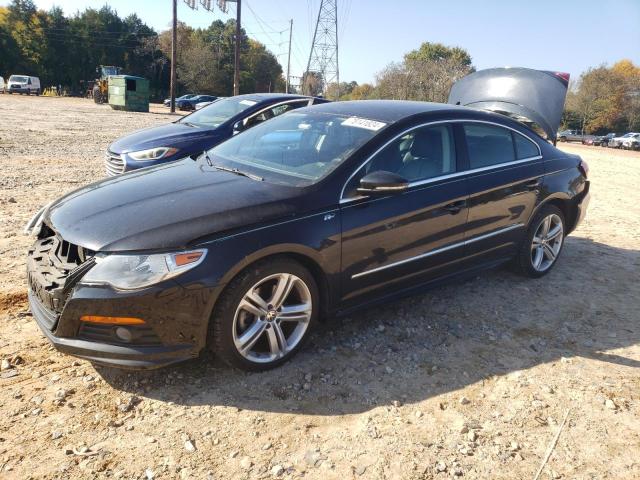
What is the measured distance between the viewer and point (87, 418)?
2.75m

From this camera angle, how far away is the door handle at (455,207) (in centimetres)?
398

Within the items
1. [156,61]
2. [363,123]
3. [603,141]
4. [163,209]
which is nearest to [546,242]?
[363,123]

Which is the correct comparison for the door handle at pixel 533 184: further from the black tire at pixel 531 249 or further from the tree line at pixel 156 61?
the tree line at pixel 156 61

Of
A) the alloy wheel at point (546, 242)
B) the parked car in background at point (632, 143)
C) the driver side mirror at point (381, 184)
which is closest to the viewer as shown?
the driver side mirror at point (381, 184)

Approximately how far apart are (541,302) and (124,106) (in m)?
33.9

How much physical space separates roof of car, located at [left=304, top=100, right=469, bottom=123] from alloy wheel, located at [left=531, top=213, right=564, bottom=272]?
156 cm

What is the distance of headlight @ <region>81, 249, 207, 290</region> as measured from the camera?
2.72 m

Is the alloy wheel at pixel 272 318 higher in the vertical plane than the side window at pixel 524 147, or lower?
lower

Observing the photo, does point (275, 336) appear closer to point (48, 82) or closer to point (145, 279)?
point (145, 279)

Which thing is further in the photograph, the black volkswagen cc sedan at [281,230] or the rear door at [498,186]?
the rear door at [498,186]

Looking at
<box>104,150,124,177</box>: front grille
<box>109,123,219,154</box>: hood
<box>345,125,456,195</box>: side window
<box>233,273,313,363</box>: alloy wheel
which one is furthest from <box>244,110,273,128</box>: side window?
<box>233,273,313,363</box>: alloy wheel

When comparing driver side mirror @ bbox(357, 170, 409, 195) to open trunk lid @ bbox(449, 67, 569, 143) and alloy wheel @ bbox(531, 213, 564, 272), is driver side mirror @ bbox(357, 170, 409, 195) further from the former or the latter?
open trunk lid @ bbox(449, 67, 569, 143)

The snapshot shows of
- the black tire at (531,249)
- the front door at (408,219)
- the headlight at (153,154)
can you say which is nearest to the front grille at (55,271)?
the front door at (408,219)

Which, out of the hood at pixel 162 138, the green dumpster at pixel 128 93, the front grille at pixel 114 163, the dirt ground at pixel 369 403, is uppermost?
the green dumpster at pixel 128 93
